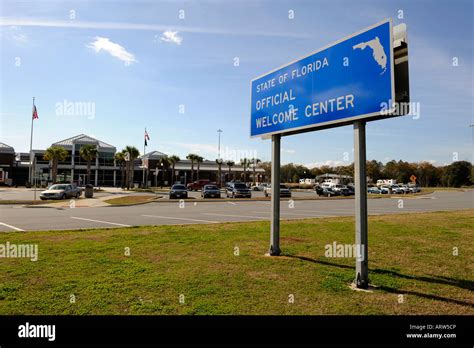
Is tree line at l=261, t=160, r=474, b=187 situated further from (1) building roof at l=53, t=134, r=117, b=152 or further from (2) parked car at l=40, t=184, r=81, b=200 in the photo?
(2) parked car at l=40, t=184, r=81, b=200

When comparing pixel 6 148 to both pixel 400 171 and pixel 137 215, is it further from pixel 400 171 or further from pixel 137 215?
pixel 400 171

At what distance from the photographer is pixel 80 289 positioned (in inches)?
194

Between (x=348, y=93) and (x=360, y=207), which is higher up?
(x=348, y=93)

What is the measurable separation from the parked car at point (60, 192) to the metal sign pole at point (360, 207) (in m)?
29.5

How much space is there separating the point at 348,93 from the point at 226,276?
146 inches

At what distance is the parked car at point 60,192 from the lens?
2926cm

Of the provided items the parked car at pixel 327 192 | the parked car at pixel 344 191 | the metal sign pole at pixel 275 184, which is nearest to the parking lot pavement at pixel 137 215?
the metal sign pole at pixel 275 184

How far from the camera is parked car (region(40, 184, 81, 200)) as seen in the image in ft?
96.0

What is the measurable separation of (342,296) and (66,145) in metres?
80.9

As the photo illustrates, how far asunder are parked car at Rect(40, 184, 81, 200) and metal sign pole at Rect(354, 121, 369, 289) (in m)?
29.5

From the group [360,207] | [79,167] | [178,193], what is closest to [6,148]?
[79,167]

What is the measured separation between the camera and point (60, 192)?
29938 millimetres
